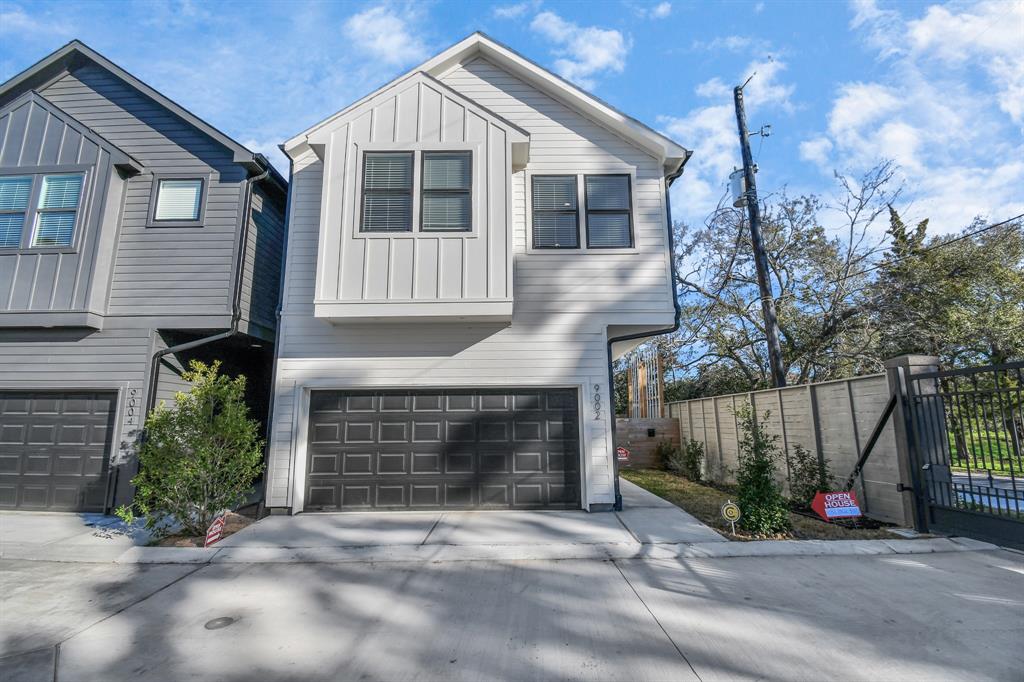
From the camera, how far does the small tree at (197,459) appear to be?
575 cm

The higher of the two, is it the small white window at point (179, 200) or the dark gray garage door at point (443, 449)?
the small white window at point (179, 200)

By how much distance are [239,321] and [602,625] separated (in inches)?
285

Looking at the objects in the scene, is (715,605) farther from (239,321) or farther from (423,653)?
(239,321)

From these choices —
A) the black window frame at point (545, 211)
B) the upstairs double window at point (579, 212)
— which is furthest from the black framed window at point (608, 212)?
the black window frame at point (545, 211)

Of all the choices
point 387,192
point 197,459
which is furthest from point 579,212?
point 197,459

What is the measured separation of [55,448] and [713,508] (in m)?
10.5

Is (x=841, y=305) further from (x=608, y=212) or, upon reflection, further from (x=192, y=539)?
(x=192, y=539)

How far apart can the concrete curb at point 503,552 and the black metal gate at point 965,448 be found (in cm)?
27

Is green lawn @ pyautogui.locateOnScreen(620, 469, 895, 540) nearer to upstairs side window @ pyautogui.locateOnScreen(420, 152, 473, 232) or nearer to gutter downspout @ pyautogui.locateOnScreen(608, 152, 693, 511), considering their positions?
gutter downspout @ pyautogui.locateOnScreen(608, 152, 693, 511)

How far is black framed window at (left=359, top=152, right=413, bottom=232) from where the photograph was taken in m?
7.22

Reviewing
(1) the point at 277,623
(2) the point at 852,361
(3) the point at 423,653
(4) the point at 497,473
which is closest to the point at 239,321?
(4) the point at 497,473

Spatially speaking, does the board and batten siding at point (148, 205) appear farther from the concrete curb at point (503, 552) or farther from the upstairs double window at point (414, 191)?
the concrete curb at point (503, 552)

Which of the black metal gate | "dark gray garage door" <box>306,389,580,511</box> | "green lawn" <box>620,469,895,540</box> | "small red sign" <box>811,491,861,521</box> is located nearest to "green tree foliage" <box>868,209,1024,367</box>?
"green lawn" <box>620,469,895,540</box>

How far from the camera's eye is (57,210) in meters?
7.71
